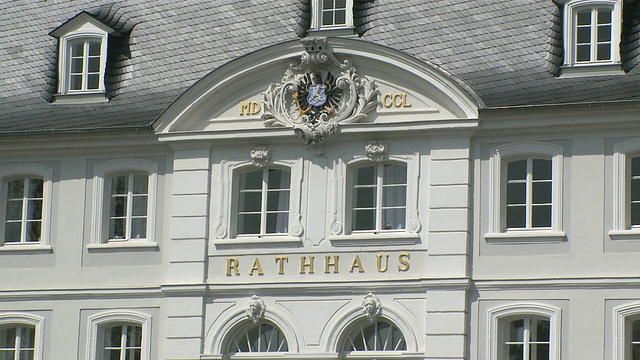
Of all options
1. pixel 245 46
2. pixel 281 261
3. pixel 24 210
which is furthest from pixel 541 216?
pixel 24 210

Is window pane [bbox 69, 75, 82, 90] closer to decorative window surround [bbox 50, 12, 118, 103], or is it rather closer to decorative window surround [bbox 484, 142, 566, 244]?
decorative window surround [bbox 50, 12, 118, 103]

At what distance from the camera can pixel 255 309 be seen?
4188cm

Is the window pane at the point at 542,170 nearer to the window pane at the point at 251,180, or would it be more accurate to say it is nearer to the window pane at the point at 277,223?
the window pane at the point at 277,223

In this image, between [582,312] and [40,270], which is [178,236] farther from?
[582,312]

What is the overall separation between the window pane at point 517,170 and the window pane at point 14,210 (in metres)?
11.6

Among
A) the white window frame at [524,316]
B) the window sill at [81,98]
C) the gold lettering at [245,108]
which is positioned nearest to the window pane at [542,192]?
the white window frame at [524,316]

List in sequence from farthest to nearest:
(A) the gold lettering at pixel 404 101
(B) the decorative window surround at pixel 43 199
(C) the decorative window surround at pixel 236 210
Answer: (B) the decorative window surround at pixel 43 199, (C) the decorative window surround at pixel 236 210, (A) the gold lettering at pixel 404 101

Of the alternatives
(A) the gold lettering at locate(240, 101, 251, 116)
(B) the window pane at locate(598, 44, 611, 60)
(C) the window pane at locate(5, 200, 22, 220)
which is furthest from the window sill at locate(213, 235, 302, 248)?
(B) the window pane at locate(598, 44, 611, 60)

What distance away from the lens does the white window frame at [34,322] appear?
43.9 meters

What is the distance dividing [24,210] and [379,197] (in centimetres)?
858

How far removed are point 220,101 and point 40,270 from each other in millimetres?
5827

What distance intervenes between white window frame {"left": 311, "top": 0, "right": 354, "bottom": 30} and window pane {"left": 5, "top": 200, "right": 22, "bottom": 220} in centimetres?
805

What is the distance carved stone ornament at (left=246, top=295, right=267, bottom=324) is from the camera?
1649 inches

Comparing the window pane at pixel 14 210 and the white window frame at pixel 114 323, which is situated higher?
the window pane at pixel 14 210
